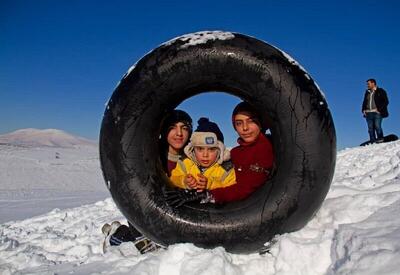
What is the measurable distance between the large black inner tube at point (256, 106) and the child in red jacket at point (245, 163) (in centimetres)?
12

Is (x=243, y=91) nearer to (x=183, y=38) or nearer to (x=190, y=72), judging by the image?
(x=190, y=72)

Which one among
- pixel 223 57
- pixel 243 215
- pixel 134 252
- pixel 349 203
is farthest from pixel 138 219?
pixel 349 203

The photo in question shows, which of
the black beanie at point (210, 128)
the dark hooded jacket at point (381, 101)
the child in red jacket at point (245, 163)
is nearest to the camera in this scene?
the child in red jacket at point (245, 163)

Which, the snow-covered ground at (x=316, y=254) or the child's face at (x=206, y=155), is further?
the child's face at (x=206, y=155)

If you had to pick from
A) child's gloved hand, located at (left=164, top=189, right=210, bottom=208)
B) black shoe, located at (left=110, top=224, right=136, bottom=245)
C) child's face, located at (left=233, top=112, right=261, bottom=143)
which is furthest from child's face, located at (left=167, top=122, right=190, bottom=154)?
child's gloved hand, located at (left=164, top=189, right=210, bottom=208)

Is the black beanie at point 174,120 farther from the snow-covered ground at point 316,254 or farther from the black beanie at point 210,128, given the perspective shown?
the snow-covered ground at point 316,254

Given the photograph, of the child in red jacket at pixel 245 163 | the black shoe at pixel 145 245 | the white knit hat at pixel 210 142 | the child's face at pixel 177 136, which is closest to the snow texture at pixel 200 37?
the child in red jacket at pixel 245 163

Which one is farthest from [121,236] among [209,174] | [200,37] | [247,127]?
[200,37]

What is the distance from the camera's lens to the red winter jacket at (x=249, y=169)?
110 inches

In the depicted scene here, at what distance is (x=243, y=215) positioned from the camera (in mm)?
2410

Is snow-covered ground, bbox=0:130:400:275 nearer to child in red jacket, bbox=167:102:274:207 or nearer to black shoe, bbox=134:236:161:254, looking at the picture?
black shoe, bbox=134:236:161:254

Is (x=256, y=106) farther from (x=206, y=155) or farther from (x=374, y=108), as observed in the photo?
(x=374, y=108)

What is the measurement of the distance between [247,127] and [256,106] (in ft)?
1.98

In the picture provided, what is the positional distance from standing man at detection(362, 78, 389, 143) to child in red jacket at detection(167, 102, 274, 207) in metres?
8.47
